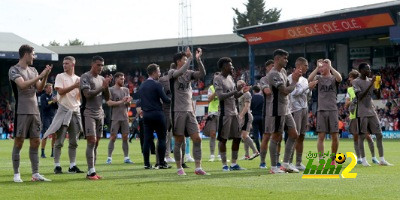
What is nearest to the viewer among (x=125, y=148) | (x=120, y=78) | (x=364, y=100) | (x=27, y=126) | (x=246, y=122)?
(x=27, y=126)

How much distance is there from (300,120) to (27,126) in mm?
5960

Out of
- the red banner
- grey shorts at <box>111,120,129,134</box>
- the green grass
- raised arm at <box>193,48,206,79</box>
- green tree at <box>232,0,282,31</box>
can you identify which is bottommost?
the green grass

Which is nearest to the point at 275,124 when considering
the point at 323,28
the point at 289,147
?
the point at 289,147

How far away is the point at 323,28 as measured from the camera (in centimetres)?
5134

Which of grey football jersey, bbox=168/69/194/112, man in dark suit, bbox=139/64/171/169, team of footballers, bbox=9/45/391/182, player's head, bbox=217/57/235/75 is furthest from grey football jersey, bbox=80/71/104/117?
player's head, bbox=217/57/235/75

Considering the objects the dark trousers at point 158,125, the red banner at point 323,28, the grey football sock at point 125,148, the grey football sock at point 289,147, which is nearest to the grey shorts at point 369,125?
the grey football sock at point 289,147

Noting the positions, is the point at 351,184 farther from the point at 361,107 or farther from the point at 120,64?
the point at 120,64

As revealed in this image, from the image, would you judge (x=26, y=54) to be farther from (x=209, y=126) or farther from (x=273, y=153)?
(x=209, y=126)

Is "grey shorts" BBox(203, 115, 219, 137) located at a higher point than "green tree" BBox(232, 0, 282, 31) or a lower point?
lower

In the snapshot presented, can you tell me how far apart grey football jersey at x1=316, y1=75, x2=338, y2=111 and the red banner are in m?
31.8

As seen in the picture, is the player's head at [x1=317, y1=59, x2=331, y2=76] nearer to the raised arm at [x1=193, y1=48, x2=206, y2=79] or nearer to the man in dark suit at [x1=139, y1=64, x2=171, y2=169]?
the raised arm at [x1=193, y1=48, x2=206, y2=79]

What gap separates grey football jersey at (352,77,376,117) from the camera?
17.7 m

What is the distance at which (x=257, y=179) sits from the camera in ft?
44.1

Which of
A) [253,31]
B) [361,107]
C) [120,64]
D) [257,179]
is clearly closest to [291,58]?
[253,31]
